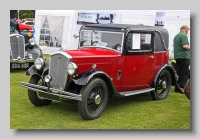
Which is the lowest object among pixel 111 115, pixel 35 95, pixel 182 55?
pixel 111 115

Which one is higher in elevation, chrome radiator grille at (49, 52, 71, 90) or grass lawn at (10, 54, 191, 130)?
chrome radiator grille at (49, 52, 71, 90)

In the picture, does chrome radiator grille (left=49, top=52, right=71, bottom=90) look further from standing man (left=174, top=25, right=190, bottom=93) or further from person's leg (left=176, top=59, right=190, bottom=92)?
person's leg (left=176, top=59, right=190, bottom=92)

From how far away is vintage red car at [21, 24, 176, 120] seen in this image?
15.6 ft

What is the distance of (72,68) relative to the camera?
15.3 ft

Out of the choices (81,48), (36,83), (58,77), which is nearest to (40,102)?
(36,83)

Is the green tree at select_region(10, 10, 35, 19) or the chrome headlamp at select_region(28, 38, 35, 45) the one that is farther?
the chrome headlamp at select_region(28, 38, 35, 45)

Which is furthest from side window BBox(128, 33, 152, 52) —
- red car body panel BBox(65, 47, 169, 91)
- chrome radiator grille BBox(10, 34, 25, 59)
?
chrome radiator grille BBox(10, 34, 25, 59)

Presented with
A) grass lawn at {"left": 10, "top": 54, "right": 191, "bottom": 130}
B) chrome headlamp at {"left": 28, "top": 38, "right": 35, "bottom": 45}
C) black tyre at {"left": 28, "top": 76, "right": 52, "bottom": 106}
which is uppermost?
chrome headlamp at {"left": 28, "top": 38, "right": 35, "bottom": 45}

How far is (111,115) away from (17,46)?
12.3ft

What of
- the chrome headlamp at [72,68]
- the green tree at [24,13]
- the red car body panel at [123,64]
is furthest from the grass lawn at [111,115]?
the green tree at [24,13]

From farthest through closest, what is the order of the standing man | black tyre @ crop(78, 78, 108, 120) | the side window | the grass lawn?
the standing man, the side window, the grass lawn, black tyre @ crop(78, 78, 108, 120)

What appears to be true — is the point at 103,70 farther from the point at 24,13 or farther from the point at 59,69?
the point at 24,13

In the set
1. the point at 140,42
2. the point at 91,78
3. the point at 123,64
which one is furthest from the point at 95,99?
the point at 140,42

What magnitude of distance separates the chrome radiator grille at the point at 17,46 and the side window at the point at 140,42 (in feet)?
11.0
